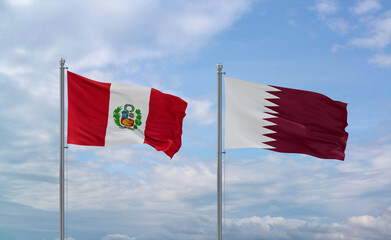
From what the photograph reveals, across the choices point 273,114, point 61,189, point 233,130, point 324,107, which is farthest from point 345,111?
point 61,189

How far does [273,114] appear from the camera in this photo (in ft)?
Result: 68.7

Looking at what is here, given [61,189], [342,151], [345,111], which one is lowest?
[61,189]

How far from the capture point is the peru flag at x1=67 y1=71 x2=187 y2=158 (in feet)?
66.0

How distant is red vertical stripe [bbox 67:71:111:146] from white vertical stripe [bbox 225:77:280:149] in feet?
14.1

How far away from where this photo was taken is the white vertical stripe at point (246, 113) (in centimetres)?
2041

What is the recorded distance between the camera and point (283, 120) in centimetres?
2097

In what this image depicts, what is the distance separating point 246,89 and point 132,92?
404 centimetres

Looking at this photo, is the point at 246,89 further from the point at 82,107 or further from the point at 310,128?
the point at 82,107

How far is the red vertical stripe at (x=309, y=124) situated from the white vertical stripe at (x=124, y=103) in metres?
4.49

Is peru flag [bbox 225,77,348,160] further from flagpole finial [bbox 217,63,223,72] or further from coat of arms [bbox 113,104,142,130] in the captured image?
coat of arms [bbox 113,104,142,130]

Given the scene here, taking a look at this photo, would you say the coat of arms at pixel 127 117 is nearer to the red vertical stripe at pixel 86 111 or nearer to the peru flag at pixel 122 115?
the peru flag at pixel 122 115

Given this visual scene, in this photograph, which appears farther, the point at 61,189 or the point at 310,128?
the point at 310,128

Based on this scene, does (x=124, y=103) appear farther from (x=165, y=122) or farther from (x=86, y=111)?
(x=165, y=122)

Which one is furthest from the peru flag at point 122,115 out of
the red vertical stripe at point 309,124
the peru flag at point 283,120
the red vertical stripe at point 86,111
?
the red vertical stripe at point 309,124
